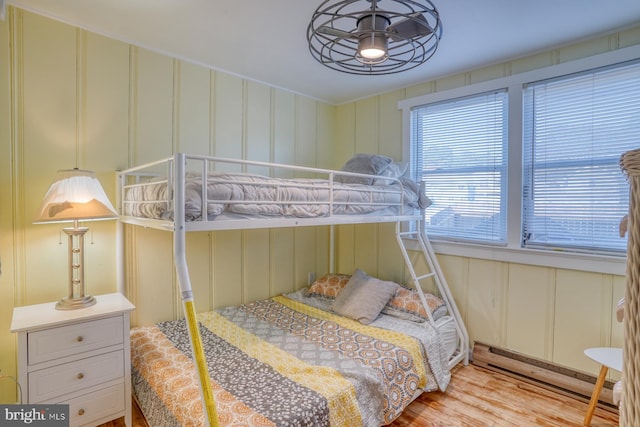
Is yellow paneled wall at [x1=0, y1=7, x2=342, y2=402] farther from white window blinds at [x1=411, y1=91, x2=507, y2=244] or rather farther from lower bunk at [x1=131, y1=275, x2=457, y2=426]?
white window blinds at [x1=411, y1=91, x2=507, y2=244]

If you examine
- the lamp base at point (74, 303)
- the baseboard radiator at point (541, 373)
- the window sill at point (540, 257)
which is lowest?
the baseboard radiator at point (541, 373)

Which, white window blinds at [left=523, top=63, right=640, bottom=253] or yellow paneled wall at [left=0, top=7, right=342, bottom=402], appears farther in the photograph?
white window blinds at [left=523, top=63, right=640, bottom=253]

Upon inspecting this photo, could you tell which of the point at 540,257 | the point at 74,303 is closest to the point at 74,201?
the point at 74,303

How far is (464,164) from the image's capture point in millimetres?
2773

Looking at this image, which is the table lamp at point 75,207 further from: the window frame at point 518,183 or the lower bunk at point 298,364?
the window frame at point 518,183

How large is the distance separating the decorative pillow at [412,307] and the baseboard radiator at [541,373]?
47 cm

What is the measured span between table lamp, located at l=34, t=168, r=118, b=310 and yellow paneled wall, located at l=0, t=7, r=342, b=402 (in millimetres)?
259

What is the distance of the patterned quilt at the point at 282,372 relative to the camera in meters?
1.50

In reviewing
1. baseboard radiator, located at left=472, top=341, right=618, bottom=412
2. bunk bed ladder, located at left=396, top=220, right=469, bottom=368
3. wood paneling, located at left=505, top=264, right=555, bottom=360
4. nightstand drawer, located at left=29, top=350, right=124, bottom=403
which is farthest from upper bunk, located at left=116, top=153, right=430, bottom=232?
baseboard radiator, located at left=472, top=341, right=618, bottom=412

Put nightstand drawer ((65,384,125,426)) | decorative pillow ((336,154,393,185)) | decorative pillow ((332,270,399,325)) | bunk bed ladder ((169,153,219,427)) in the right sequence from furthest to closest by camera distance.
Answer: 1. decorative pillow ((336,154,393,185))
2. decorative pillow ((332,270,399,325))
3. nightstand drawer ((65,384,125,426))
4. bunk bed ladder ((169,153,219,427))

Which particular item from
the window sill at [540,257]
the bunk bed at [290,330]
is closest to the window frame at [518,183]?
the window sill at [540,257]

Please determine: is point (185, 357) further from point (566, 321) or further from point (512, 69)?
point (512, 69)

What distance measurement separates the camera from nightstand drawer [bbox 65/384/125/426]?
1718 mm

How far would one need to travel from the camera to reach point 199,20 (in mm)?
2021
